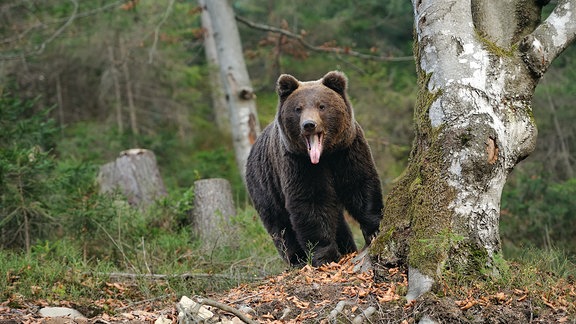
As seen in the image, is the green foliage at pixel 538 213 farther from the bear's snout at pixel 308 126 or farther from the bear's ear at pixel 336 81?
the bear's snout at pixel 308 126

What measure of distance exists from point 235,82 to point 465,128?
9.20 meters

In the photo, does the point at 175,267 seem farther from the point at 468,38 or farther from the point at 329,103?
the point at 468,38

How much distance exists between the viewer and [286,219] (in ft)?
26.6

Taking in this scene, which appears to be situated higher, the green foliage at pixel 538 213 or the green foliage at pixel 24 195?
the green foliage at pixel 24 195

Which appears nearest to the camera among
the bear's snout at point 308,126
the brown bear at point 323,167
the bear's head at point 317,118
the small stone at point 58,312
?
the small stone at point 58,312

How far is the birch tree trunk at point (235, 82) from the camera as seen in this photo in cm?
1412

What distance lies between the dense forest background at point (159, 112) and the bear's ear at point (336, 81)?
2.89 m

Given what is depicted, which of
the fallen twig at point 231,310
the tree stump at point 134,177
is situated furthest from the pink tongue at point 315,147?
the tree stump at point 134,177

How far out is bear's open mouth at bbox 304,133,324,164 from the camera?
6.75 metres

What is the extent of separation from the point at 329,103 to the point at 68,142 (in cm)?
1164

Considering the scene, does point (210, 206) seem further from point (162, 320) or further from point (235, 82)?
point (162, 320)

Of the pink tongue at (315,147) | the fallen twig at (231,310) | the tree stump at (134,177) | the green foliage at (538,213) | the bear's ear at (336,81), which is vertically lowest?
the green foliage at (538,213)

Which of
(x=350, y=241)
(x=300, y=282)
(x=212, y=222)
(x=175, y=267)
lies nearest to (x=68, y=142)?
(x=212, y=222)

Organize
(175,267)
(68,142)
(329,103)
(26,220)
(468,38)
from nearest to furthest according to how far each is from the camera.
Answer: (468,38) → (329,103) → (175,267) → (26,220) → (68,142)
